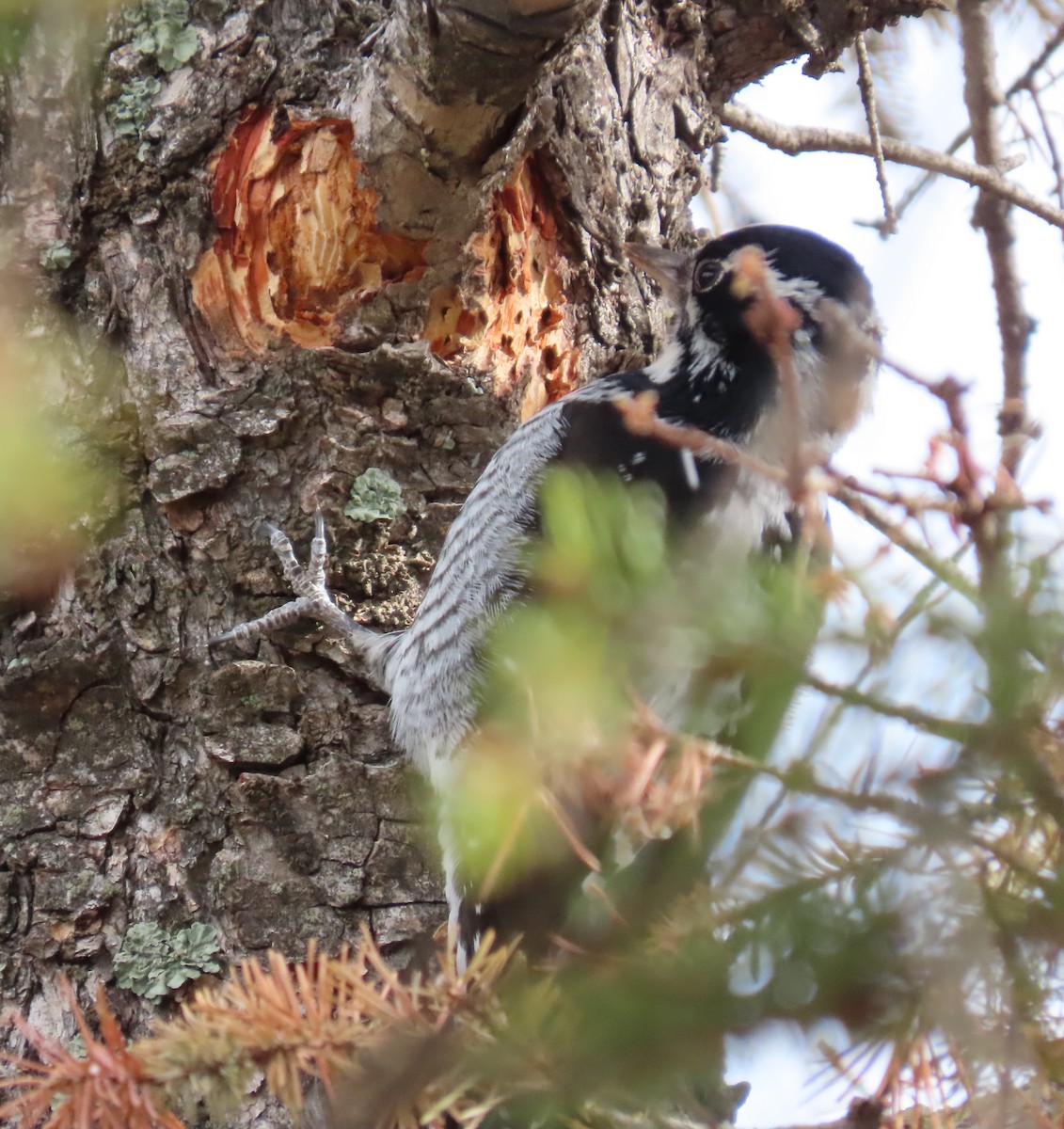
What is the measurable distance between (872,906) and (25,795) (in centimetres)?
151

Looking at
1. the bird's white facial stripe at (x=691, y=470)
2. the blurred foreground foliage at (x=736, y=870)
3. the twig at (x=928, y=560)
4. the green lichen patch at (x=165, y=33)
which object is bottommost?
the blurred foreground foliage at (x=736, y=870)

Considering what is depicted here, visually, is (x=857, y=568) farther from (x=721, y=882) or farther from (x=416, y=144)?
(x=416, y=144)

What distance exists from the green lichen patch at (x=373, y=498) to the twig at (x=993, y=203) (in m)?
1.35

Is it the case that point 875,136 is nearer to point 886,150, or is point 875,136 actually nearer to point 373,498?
point 886,150

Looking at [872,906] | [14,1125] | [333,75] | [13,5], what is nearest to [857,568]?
[872,906]

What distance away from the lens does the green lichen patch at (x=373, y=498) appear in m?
2.25

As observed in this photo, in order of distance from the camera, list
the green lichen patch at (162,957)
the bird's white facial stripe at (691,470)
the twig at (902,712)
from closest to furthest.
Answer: the twig at (902,712) → the green lichen patch at (162,957) → the bird's white facial stripe at (691,470)

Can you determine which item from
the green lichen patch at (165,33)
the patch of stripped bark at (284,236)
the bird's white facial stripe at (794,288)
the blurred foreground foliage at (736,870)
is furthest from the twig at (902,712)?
the green lichen patch at (165,33)

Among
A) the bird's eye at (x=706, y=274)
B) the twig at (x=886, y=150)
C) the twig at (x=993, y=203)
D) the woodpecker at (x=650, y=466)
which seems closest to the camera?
the woodpecker at (x=650, y=466)

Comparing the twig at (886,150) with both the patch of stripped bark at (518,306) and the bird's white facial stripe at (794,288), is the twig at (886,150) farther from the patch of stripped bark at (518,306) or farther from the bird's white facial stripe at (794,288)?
the patch of stripped bark at (518,306)

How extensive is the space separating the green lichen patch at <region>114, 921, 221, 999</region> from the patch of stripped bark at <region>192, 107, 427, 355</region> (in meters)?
1.02

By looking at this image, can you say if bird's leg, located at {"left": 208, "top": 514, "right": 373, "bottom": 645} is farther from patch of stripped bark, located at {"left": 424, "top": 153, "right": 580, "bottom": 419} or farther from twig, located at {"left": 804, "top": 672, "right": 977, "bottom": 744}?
twig, located at {"left": 804, "top": 672, "right": 977, "bottom": 744}

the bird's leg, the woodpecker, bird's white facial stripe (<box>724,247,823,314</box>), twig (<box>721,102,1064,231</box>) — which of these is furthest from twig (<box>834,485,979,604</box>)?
twig (<box>721,102,1064,231</box>)

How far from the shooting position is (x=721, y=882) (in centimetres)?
102
